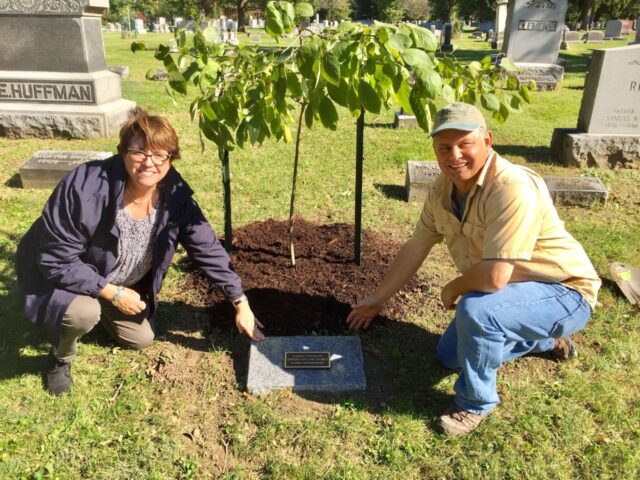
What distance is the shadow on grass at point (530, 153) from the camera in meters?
7.17

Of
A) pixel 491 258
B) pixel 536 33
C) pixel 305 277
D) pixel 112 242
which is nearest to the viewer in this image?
pixel 491 258

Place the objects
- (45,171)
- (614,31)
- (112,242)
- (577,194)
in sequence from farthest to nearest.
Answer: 1. (614,31)
2. (45,171)
3. (577,194)
4. (112,242)

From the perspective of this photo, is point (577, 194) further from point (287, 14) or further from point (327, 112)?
point (287, 14)

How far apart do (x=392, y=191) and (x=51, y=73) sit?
5.44 meters

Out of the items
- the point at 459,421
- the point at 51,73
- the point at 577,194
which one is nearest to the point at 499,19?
the point at 577,194

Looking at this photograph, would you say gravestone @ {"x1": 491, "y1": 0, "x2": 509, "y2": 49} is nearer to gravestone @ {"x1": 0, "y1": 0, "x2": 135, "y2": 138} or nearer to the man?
gravestone @ {"x1": 0, "y1": 0, "x2": 135, "y2": 138}

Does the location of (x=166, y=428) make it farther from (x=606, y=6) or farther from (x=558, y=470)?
(x=606, y=6)

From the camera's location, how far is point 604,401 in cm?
280

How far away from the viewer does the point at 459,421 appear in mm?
2576

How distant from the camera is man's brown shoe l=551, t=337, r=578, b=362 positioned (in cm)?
307

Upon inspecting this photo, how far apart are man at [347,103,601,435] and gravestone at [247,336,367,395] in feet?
1.89

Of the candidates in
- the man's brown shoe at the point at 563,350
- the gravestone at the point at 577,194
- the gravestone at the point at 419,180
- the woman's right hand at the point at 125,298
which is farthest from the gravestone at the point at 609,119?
the woman's right hand at the point at 125,298

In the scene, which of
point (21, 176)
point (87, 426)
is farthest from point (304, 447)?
point (21, 176)

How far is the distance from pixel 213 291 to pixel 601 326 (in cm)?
266
